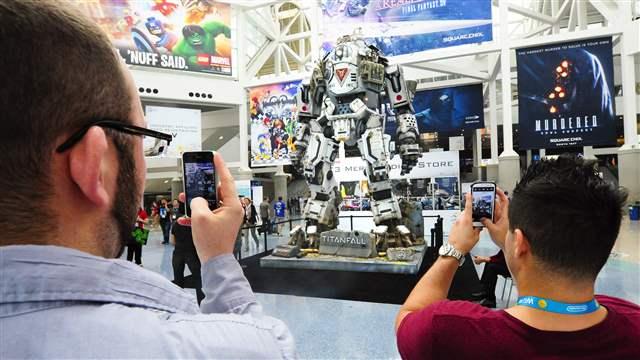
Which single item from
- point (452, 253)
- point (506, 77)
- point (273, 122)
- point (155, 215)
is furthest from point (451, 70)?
point (452, 253)

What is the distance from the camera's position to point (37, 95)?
570 mm

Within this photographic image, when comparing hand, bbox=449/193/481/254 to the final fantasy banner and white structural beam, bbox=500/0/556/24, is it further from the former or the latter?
white structural beam, bbox=500/0/556/24

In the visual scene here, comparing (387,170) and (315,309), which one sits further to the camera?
(387,170)

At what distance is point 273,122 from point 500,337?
51.4 ft

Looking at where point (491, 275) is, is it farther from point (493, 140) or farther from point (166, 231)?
point (493, 140)

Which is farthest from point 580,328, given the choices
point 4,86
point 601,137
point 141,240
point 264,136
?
point 264,136

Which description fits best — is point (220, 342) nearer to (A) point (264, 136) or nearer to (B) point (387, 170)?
(B) point (387, 170)

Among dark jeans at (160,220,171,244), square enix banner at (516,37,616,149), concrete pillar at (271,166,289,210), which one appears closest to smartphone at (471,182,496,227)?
dark jeans at (160,220,171,244)

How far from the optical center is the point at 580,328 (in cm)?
109

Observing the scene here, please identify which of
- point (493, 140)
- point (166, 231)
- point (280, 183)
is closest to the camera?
point (166, 231)

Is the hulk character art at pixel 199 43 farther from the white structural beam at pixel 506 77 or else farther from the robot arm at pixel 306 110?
the white structural beam at pixel 506 77

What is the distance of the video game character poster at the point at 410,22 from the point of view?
1253cm

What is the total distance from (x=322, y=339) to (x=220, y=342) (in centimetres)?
350

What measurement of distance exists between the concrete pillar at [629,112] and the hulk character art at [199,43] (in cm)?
1446
